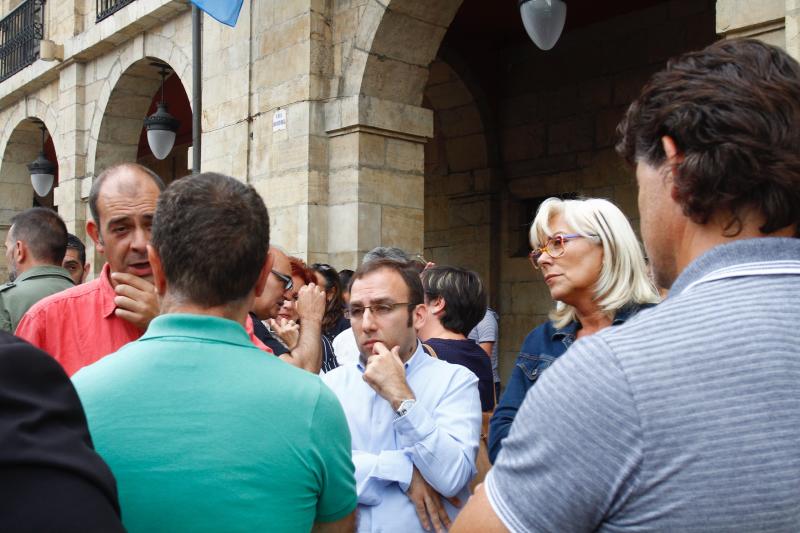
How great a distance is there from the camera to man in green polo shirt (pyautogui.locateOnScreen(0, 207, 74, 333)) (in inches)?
144

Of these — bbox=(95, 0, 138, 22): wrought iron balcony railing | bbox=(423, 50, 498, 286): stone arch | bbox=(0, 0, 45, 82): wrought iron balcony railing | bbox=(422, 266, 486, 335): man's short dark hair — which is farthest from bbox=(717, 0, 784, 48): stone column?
bbox=(0, 0, 45, 82): wrought iron balcony railing

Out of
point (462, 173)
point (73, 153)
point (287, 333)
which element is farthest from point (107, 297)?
point (73, 153)

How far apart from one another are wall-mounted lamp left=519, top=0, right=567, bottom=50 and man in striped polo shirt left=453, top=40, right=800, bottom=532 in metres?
4.63

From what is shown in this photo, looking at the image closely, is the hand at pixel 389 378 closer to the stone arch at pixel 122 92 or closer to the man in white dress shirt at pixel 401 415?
the man in white dress shirt at pixel 401 415

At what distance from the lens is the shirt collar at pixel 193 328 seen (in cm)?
147

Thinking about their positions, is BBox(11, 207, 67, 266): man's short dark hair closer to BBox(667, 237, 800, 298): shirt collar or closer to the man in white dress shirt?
the man in white dress shirt

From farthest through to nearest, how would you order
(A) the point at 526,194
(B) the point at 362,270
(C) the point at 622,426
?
(A) the point at 526,194 < (B) the point at 362,270 < (C) the point at 622,426

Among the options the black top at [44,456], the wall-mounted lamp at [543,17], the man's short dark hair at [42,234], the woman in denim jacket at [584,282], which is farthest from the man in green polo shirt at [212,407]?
the wall-mounted lamp at [543,17]

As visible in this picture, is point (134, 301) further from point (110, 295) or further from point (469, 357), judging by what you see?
point (469, 357)

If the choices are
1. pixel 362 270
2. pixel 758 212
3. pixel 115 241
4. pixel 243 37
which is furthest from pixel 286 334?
pixel 243 37

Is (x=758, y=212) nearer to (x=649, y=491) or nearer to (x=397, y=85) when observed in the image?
(x=649, y=491)

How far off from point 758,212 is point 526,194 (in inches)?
362

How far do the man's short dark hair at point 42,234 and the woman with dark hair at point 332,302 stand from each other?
1.48 m

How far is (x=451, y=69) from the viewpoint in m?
10.3
